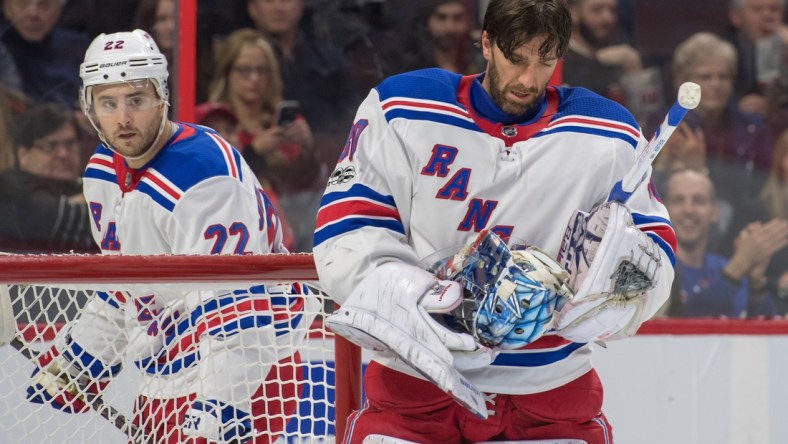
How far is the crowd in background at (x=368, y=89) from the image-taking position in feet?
11.8

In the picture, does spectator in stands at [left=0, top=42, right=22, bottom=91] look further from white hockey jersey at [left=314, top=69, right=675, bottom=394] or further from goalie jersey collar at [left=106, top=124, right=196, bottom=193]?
white hockey jersey at [left=314, top=69, right=675, bottom=394]

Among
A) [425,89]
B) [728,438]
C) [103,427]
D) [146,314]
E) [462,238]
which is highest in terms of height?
[425,89]

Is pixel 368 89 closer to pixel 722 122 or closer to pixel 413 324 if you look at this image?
pixel 722 122

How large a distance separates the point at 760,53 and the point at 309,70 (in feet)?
4.55

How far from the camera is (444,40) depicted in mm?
3717

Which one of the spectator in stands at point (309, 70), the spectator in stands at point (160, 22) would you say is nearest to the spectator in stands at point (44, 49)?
the spectator in stands at point (160, 22)

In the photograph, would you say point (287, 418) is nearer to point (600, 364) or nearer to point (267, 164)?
point (600, 364)

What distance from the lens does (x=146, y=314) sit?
2.29m

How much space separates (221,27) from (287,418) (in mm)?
1784

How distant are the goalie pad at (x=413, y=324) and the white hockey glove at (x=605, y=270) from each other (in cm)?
13

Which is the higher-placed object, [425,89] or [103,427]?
[425,89]

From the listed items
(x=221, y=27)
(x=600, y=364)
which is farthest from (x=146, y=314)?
(x=221, y=27)

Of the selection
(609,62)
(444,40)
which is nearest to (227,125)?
(444,40)

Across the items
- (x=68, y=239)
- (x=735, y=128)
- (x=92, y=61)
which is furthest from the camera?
(x=735, y=128)
